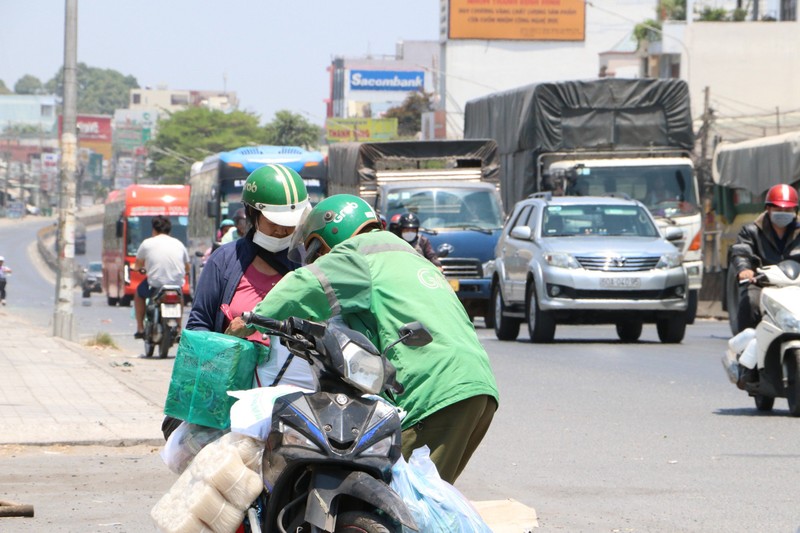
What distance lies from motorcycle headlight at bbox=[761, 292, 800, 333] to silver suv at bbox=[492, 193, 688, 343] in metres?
7.10

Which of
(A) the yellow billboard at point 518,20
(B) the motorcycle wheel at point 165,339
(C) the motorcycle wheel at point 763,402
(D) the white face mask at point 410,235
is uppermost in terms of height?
(A) the yellow billboard at point 518,20

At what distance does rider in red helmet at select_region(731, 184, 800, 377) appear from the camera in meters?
12.4

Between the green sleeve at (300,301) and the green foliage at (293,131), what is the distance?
116371 mm

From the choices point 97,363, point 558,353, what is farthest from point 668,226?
point 97,363

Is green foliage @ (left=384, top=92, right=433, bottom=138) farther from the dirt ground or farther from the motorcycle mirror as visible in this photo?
the motorcycle mirror

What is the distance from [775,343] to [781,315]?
0.90ft

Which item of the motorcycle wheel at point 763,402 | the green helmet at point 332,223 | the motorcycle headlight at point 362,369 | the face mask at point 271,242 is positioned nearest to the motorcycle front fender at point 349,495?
the motorcycle headlight at point 362,369

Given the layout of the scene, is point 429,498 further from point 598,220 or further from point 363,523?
point 598,220

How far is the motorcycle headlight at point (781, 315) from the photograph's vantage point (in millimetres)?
11250

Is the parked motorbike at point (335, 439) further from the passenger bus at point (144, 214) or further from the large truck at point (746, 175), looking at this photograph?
the passenger bus at point (144, 214)

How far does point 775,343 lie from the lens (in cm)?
1152

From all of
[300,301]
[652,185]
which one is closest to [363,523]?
[300,301]

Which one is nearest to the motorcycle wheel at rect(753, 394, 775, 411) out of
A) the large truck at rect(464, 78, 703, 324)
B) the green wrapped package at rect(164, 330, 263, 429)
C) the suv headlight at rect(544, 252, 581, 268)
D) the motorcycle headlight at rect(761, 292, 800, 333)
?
the motorcycle headlight at rect(761, 292, 800, 333)

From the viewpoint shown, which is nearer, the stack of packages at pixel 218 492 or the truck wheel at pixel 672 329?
the stack of packages at pixel 218 492
